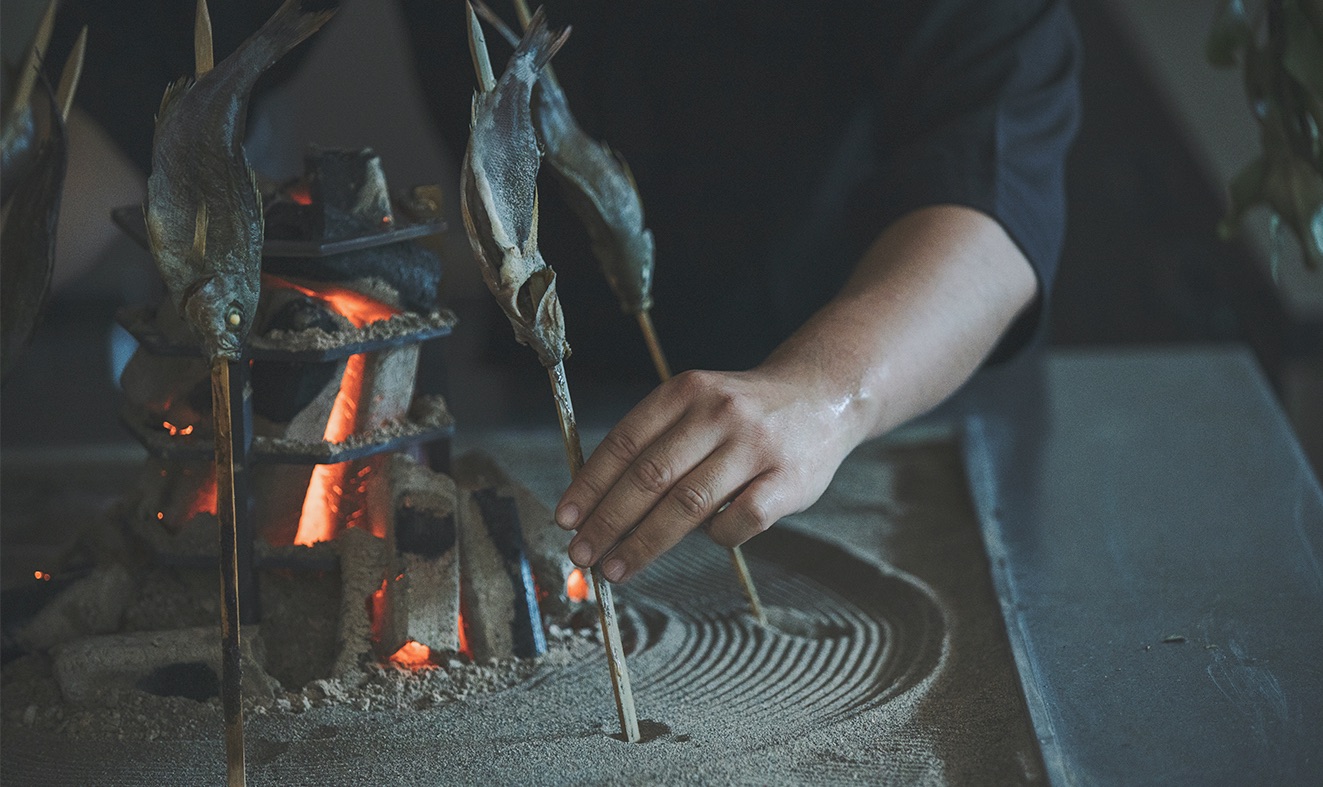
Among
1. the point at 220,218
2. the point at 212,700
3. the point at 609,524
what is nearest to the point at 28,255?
the point at 220,218

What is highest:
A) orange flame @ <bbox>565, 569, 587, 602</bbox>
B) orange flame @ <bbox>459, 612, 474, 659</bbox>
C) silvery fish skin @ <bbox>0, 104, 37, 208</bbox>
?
silvery fish skin @ <bbox>0, 104, 37, 208</bbox>

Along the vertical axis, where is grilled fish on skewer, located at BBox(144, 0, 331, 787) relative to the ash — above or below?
above

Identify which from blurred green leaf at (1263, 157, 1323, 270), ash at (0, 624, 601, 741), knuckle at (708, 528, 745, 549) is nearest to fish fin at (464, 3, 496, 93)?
knuckle at (708, 528, 745, 549)

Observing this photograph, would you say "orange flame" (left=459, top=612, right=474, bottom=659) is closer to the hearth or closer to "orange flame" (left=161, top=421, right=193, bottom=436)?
the hearth

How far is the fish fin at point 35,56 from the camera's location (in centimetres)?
85

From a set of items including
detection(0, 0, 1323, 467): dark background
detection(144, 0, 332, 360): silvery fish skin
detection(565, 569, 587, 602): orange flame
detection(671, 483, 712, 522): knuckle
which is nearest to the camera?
detection(144, 0, 332, 360): silvery fish skin

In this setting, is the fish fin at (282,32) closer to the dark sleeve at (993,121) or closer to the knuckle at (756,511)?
the knuckle at (756,511)

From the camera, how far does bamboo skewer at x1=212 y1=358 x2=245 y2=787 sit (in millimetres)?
750

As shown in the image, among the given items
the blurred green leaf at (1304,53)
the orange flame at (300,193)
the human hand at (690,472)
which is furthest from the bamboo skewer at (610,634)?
the blurred green leaf at (1304,53)

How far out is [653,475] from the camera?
32.9 inches

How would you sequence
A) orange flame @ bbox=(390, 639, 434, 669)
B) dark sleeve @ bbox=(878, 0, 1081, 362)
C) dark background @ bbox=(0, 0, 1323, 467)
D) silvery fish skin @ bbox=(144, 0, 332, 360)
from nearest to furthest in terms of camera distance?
silvery fish skin @ bbox=(144, 0, 332, 360) < orange flame @ bbox=(390, 639, 434, 669) < dark sleeve @ bbox=(878, 0, 1081, 362) < dark background @ bbox=(0, 0, 1323, 467)

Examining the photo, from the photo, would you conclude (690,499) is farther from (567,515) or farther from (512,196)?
(512,196)

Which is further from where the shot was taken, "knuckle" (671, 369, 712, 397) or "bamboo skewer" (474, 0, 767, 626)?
"bamboo skewer" (474, 0, 767, 626)

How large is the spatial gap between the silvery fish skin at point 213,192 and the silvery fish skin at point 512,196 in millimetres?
118
